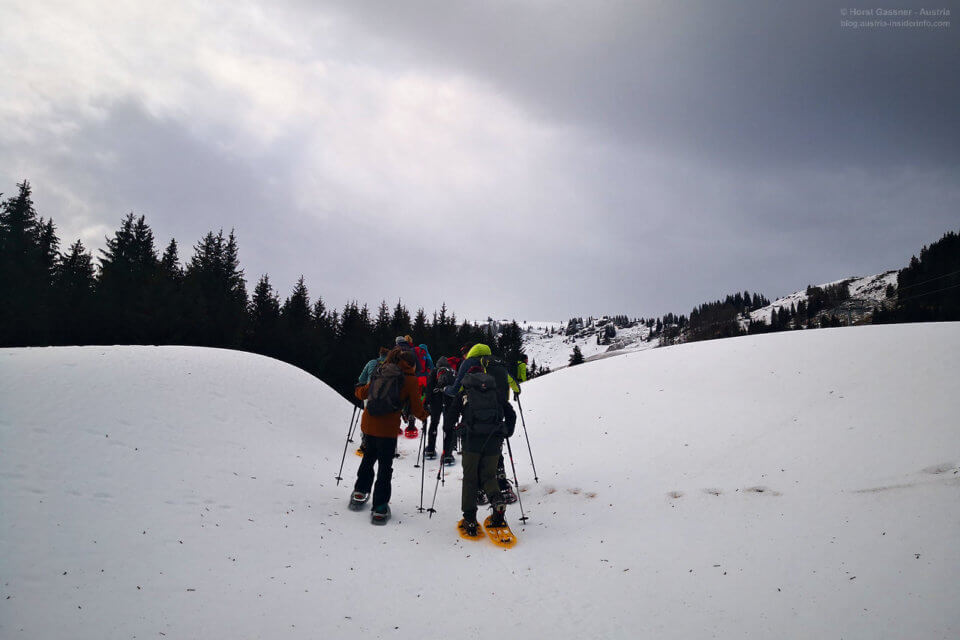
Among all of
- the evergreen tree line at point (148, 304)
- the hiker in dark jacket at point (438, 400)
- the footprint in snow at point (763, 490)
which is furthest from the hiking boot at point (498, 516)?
the evergreen tree line at point (148, 304)

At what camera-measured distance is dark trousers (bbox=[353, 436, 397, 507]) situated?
21.3ft

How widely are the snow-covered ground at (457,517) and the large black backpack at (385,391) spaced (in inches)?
67.4

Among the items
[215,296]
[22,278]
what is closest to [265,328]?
[215,296]

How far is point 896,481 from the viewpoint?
5.49 metres

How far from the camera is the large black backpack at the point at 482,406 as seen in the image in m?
6.44

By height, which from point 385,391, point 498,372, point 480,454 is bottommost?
point 480,454

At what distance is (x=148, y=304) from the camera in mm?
32531

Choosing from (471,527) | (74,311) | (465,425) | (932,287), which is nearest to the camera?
(471,527)

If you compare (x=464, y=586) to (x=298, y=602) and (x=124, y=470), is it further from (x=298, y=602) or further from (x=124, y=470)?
(x=124, y=470)

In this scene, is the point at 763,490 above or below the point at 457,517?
above

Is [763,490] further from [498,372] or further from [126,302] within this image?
[126,302]

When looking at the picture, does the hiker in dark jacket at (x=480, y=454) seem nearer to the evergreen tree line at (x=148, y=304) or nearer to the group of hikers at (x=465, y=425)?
the group of hikers at (x=465, y=425)

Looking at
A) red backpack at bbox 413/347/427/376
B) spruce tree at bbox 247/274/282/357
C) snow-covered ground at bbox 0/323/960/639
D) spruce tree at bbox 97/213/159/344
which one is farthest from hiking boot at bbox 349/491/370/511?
spruce tree at bbox 247/274/282/357

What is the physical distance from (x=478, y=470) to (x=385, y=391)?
194 centimetres
